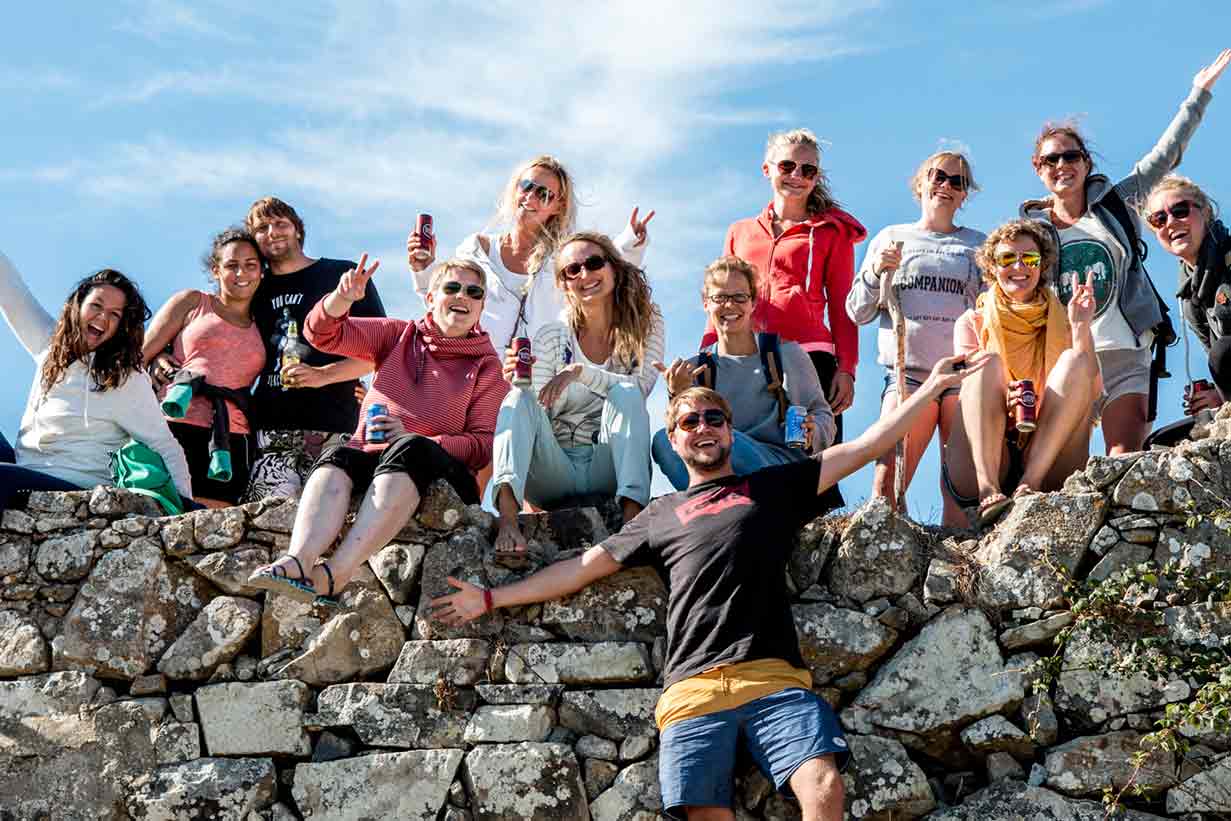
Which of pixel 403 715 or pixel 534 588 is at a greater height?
pixel 534 588

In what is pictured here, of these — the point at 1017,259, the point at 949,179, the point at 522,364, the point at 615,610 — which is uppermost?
the point at 949,179

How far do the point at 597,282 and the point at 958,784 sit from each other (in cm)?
278

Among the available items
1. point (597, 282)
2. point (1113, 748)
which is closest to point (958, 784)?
point (1113, 748)

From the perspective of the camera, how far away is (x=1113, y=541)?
20.3 ft

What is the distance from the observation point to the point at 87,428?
728 cm

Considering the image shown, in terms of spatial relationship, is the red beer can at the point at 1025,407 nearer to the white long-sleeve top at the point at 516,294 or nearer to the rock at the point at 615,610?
the rock at the point at 615,610

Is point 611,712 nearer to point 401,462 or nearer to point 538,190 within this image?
point 401,462

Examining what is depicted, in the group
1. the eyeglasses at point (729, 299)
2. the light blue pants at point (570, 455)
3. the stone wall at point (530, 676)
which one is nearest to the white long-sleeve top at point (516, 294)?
the eyeglasses at point (729, 299)

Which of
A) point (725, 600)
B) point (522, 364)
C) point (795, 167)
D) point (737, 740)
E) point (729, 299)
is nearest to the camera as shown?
point (737, 740)

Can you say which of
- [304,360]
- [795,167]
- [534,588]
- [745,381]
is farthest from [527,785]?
[795,167]

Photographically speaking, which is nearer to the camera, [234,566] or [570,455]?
[234,566]

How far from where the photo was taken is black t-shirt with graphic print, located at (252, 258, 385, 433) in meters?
7.86

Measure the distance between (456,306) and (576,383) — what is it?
2.19 ft

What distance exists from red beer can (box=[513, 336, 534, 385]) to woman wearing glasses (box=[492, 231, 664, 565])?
52mm
